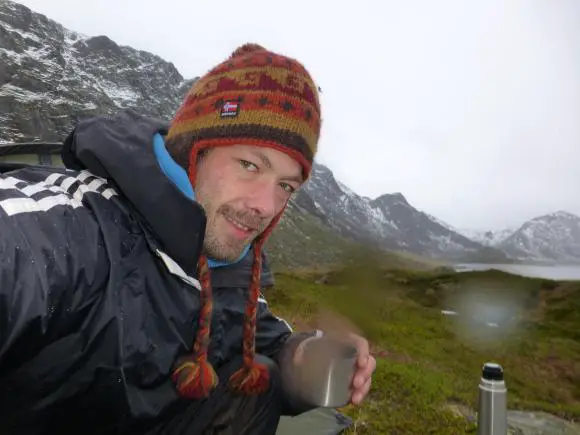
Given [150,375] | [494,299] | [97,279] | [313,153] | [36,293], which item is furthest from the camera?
[494,299]

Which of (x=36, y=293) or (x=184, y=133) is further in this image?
(x=184, y=133)

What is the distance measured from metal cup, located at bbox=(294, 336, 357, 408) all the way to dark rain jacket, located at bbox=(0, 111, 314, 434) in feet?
2.75

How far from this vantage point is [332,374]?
2.68 metres

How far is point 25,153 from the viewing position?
397 cm

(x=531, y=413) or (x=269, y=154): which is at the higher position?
(x=269, y=154)

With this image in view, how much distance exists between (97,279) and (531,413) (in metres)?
9.99

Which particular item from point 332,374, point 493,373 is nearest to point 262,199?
point 332,374

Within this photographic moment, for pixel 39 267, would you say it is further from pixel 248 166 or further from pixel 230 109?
pixel 230 109

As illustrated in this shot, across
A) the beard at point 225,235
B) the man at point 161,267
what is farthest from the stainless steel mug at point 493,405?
the beard at point 225,235

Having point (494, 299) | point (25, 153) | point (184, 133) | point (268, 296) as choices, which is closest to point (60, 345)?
point (184, 133)

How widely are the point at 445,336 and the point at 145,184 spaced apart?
18.0 metres

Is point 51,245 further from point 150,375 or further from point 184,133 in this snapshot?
point 184,133

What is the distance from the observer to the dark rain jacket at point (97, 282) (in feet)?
5.81

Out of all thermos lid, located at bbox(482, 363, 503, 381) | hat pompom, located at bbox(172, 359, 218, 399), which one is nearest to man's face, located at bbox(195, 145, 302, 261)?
hat pompom, located at bbox(172, 359, 218, 399)
